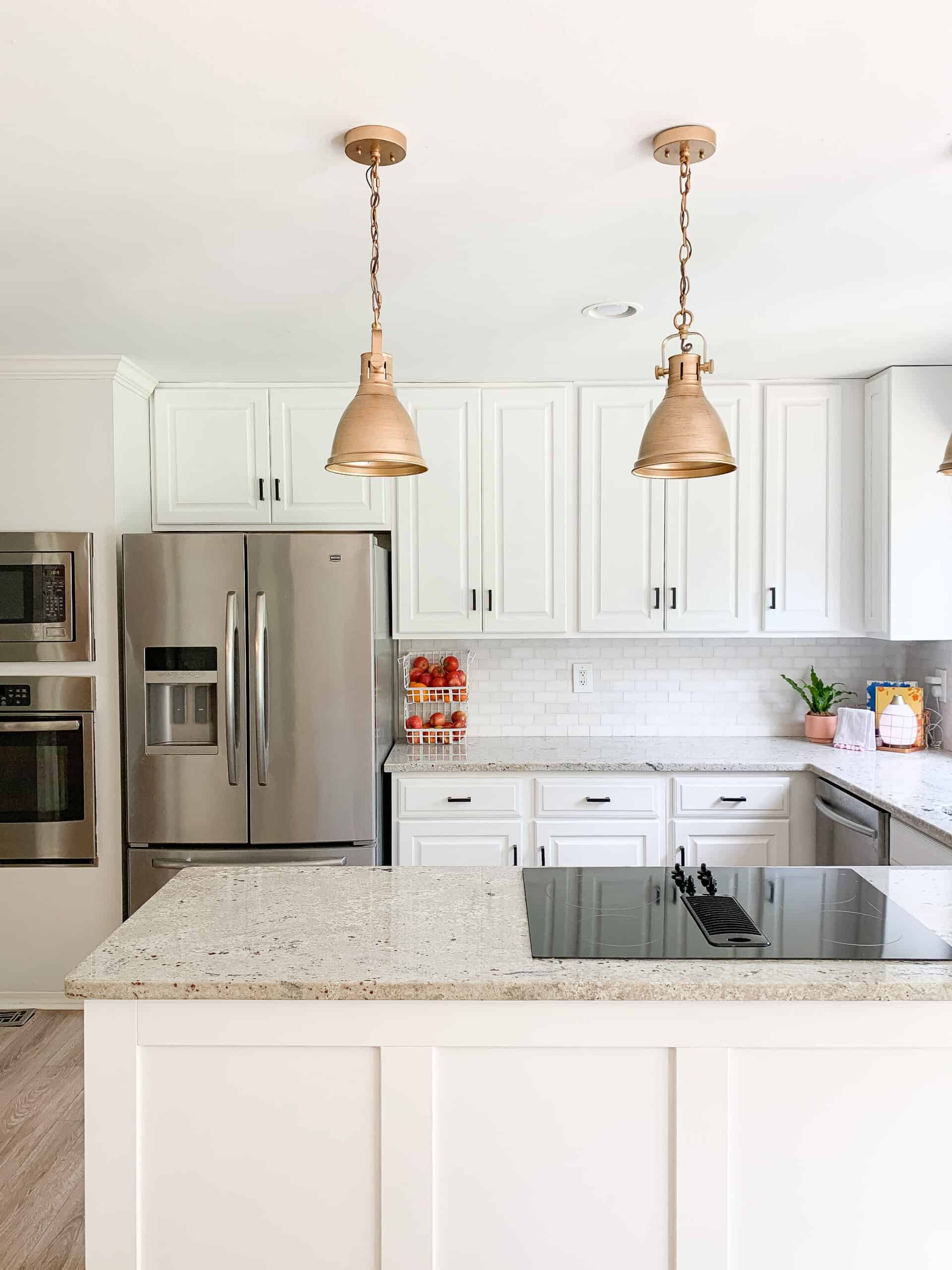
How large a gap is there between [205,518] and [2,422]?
0.78 meters

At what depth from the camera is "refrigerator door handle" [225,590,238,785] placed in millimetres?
3332

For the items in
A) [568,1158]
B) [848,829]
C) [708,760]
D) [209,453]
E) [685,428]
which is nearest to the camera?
[568,1158]

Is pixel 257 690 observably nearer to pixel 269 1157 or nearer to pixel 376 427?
pixel 376 427

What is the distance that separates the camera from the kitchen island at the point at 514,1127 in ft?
4.86

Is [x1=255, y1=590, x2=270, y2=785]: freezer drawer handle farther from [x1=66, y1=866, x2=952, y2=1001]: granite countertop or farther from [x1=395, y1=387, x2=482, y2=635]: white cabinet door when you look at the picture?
[x1=66, y1=866, x2=952, y2=1001]: granite countertop

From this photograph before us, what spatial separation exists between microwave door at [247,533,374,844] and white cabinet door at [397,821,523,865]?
1.26 feet

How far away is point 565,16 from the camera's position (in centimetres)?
145

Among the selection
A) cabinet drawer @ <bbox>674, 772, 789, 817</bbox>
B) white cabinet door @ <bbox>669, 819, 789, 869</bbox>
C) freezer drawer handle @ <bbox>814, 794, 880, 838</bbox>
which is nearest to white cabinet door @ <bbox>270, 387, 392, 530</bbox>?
cabinet drawer @ <bbox>674, 772, 789, 817</bbox>

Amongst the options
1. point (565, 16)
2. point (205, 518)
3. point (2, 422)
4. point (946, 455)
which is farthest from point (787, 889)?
point (2, 422)

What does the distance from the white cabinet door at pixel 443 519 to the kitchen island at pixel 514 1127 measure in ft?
7.80

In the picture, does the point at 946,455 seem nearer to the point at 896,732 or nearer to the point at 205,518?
the point at 896,732

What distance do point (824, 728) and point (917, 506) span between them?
0.98 metres

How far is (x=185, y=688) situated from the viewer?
3.43 meters

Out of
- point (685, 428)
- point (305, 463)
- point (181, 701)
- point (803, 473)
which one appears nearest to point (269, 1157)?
point (685, 428)
